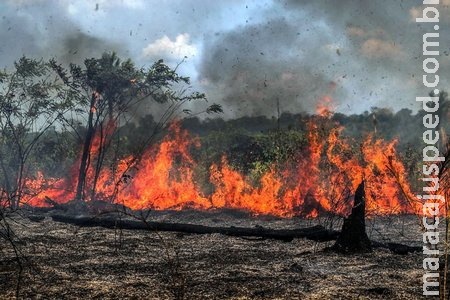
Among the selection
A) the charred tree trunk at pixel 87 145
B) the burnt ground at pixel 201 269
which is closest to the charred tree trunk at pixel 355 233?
the burnt ground at pixel 201 269

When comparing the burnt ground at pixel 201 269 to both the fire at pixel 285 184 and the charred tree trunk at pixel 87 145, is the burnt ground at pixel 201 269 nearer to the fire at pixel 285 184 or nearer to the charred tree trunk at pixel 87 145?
the fire at pixel 285 184

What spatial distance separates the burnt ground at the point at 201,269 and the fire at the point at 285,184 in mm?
5331

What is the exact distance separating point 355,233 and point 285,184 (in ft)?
36.4

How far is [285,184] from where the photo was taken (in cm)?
1989

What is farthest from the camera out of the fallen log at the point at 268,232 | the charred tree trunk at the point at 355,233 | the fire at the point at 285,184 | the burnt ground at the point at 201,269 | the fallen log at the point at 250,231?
the fire at the point at 285,184

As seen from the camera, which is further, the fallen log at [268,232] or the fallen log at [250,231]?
the fallen log at [250,231]

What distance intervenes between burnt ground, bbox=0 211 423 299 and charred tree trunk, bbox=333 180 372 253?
27 cm

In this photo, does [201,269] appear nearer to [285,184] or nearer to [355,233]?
[355,233]

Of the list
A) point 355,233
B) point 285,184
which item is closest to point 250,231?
point 355,233

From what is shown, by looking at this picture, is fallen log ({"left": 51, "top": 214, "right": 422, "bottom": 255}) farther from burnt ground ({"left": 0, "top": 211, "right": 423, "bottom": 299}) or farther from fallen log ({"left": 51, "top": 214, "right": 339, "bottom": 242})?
burnt ground ({"left": 0, "top": 211, "right": 423, "bottom": 299})

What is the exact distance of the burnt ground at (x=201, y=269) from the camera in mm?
5797

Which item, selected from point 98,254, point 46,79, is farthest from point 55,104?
point 98,254

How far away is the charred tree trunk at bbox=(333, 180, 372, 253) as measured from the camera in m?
8.66

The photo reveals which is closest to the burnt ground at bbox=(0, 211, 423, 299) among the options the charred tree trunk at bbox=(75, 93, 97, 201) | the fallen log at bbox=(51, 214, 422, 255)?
the fallen log at bbox=(51, 214, 422, 255)
